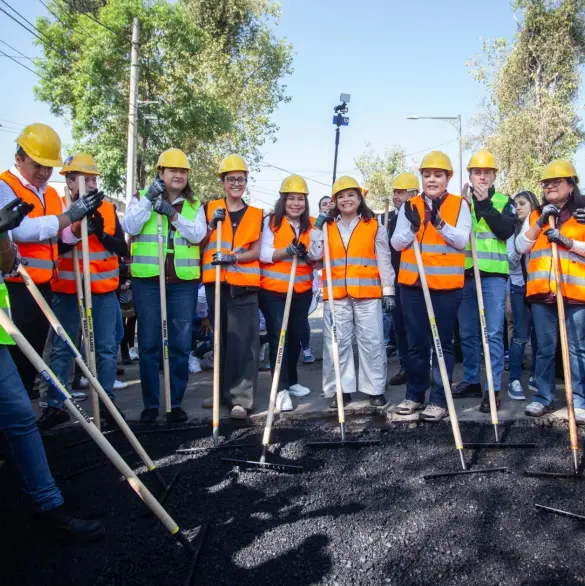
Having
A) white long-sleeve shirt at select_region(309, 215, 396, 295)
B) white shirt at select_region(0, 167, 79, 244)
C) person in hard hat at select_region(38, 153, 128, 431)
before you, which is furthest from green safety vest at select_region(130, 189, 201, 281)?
white long-sleeve shirt at select_region(309, 215, 396, 295)

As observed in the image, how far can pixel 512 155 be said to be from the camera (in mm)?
23516

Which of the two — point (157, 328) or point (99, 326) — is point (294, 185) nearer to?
point (157, 328)

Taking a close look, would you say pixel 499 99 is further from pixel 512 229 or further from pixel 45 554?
pixel 45 554

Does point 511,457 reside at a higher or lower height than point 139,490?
lower

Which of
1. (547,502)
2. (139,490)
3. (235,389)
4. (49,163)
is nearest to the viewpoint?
(139,490)

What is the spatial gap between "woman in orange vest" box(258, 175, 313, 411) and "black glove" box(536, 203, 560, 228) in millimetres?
2053

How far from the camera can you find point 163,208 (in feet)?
15.0

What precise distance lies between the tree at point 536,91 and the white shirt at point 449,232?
20.2m

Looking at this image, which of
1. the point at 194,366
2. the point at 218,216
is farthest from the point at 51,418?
the point at 194,366

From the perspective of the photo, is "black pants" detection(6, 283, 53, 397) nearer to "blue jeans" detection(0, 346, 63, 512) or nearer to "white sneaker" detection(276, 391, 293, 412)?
"blue jeans" detection(0, 346, 63, 512)

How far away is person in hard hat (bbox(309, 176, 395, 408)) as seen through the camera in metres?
4.88

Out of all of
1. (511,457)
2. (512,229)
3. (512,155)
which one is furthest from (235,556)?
(512,155)

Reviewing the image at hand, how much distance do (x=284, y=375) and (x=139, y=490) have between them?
271 cm

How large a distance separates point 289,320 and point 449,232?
5.68ft
